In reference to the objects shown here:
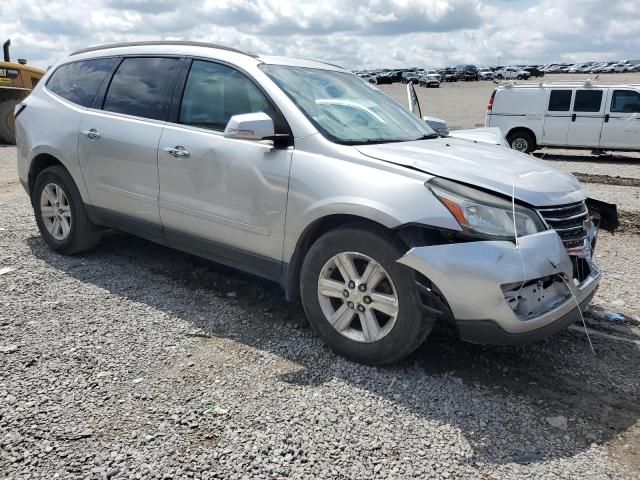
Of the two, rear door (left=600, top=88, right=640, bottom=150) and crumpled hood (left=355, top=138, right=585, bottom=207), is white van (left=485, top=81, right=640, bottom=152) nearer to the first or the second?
rear door (left=600, top=88, right=640, bottom=150)

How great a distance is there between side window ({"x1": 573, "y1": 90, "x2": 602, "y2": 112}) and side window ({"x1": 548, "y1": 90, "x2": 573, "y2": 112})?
7.4 inches

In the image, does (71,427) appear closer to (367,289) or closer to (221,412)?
(221,412)

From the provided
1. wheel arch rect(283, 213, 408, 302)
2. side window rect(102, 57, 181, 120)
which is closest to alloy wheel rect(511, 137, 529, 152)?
side window rect(102, 57, 181, 120)

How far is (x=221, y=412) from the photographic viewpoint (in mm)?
2951

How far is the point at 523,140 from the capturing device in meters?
15.3

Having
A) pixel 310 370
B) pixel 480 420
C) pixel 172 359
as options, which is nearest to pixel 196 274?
pixel 172 359

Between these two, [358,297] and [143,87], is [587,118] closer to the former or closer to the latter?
[143,87]

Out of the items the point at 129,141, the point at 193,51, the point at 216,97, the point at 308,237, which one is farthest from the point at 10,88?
the point at 308,237

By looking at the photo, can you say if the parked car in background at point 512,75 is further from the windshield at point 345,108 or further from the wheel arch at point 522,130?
the windshield at point 345,108

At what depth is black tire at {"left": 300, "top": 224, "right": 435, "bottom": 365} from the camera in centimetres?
313

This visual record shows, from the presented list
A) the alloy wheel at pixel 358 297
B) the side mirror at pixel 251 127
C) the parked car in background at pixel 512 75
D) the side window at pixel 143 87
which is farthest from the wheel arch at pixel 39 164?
the parked car in background at pixel 512 75

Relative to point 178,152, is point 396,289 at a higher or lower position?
lower

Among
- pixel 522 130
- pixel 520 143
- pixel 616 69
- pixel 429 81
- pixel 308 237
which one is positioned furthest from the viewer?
pixel 616 69

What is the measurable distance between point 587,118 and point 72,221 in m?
13.2
